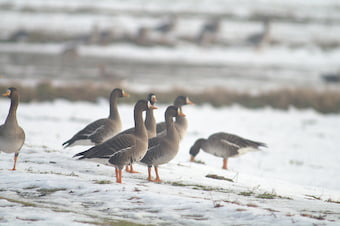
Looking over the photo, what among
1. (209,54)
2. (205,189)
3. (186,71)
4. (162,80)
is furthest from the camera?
(209,54)

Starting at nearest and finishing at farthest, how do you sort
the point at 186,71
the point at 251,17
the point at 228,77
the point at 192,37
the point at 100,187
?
the point at 100,187, the point at 228,77, the point at 186,71, the point at 192,37, the point at 251,17

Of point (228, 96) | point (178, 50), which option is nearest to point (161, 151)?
point (228, 96)

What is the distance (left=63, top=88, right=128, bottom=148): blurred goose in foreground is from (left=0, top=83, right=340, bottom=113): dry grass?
12.7m

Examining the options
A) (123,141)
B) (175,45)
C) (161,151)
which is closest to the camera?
(123,141)

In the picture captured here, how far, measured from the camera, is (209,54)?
1997 inches

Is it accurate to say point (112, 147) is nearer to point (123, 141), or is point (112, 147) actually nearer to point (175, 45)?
point (123, 141)

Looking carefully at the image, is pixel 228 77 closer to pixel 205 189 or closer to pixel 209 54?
pixel 209 54

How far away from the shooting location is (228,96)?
28062 millimetres

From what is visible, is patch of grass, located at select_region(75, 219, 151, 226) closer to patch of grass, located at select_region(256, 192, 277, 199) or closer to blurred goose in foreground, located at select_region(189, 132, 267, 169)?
patch of grass, located at select_region(256, 192, 277, 199)

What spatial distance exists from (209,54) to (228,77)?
13565 millimetres

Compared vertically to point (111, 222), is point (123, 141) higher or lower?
higher

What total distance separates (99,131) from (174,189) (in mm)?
3746

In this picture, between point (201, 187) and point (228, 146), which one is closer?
point (201, 187)

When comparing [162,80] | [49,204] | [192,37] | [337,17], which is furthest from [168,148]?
[337,17]
